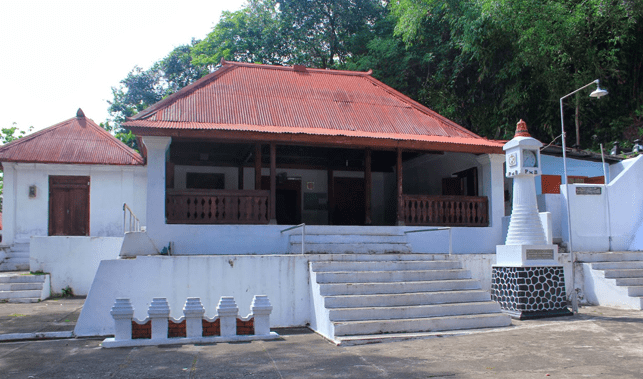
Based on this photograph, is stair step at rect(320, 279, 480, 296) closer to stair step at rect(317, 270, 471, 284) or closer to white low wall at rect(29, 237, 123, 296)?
stair step at rect(317, 270, 471, 284)

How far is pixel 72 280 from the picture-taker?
43.2 ft

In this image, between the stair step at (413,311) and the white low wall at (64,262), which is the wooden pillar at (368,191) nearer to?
the stair step at (413,311)

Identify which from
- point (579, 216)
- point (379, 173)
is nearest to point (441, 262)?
point (579, 216)

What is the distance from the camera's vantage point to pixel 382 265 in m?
9.20

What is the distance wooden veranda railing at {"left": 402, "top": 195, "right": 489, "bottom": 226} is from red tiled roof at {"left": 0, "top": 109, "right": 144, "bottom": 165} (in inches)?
352

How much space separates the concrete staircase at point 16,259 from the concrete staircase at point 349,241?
8.68 meters

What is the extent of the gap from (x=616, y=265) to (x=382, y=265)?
557 centimetres

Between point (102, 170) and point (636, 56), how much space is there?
18.9 meters

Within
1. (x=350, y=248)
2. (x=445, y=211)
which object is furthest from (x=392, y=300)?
(x=445, y=211)

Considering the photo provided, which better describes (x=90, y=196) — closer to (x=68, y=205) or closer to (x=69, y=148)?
(x=68, y=205)

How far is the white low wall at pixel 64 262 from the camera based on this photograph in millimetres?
13125

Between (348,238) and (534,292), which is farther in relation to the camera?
(348,238)

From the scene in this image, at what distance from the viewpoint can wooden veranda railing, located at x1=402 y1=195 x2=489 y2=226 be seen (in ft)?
39.5

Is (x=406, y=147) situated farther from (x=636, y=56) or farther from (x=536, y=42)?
(x=636, y=56)
